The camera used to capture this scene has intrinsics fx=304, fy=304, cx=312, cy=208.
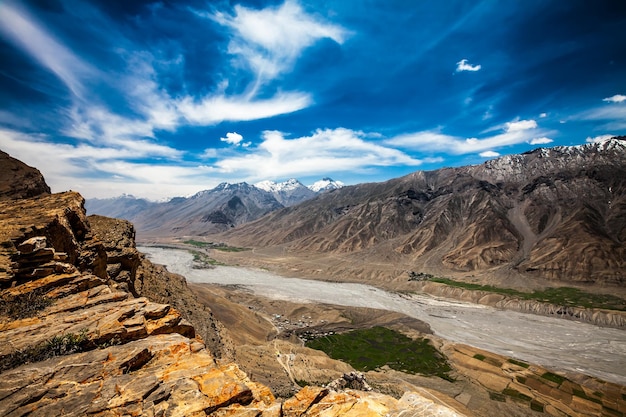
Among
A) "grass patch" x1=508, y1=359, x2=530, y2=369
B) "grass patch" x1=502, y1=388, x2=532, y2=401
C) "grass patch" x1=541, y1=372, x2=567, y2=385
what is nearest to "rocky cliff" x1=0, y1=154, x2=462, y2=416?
"grass patch" x1=502, y1=388, x2=532, y2=401

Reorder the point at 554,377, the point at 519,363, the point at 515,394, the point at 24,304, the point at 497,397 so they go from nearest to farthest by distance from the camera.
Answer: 1. the point at 24,304
2. the point at 497,397
3. the point at 515,394
4. the point at 554,377
5. the point at 519,363

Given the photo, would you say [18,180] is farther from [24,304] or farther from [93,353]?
[93,353]

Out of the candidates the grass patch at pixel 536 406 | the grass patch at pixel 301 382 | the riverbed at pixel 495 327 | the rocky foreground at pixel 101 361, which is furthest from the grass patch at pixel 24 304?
the riverbed at pixel 495 327

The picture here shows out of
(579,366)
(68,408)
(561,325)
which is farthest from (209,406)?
(561,325)

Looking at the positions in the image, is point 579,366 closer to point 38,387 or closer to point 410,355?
point 410,355

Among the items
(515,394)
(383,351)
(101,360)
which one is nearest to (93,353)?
(101,360)

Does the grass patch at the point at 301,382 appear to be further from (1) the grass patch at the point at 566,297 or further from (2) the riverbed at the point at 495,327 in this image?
(1) the grass patch at the point at 566,297

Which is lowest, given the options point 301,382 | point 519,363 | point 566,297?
point 519,363
